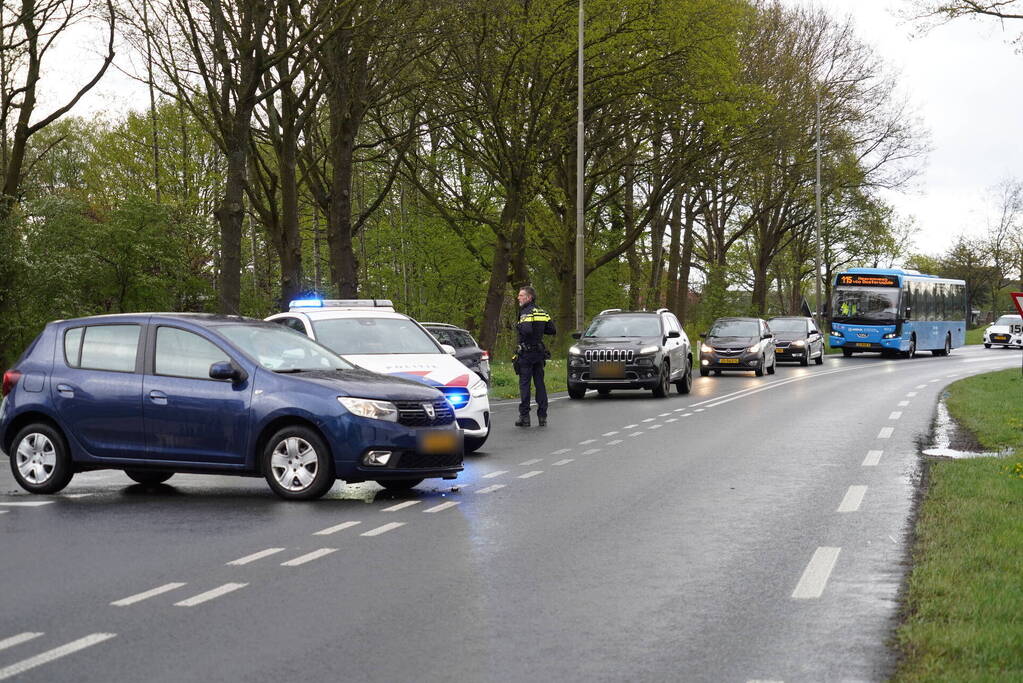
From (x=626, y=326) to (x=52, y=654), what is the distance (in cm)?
2029

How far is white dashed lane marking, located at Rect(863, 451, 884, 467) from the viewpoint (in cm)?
1327

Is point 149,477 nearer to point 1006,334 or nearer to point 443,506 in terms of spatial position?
point 443,506

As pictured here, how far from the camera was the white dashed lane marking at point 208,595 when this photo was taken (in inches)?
265

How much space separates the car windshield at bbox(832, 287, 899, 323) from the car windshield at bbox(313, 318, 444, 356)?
3563cm

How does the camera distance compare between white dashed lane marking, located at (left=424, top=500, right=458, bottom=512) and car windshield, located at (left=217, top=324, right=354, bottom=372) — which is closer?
white dashed lane marking, located at (left=424, top=500, right=458, bottom=512)

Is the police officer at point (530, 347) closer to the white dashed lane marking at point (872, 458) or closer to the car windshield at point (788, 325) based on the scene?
the white dashed lane marking at point (872, 458)

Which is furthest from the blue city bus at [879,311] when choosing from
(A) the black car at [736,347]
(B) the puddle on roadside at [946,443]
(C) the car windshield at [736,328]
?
(B) the puddle on roadside at [946,443]

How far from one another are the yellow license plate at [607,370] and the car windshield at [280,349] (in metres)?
12.9

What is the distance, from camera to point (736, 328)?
34.7m

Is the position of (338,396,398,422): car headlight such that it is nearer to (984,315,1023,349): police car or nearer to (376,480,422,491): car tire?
(376,480,422,491): car tire

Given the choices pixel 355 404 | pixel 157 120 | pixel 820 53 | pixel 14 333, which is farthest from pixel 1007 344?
pixel 355 404

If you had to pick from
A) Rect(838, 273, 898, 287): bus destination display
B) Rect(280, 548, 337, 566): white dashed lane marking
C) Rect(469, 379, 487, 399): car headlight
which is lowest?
Rect(280, 548, 337, 566): white dashed lane marking

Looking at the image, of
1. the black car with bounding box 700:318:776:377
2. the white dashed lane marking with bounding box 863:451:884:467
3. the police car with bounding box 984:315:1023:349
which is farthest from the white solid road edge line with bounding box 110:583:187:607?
the police car with bounding box 984:315:1023:349

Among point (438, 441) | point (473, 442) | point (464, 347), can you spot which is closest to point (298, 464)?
point (438, 441)
